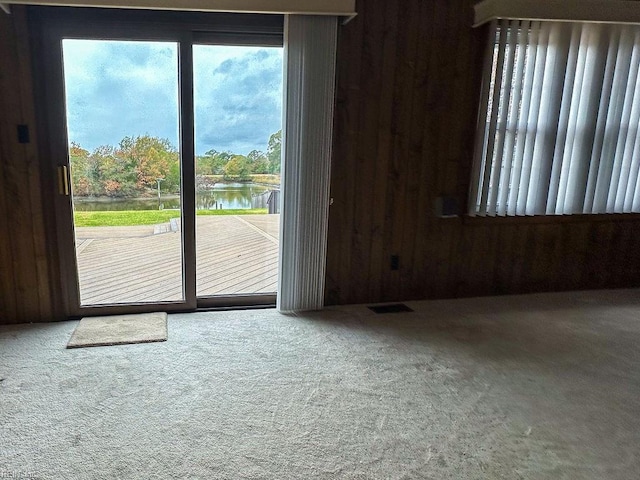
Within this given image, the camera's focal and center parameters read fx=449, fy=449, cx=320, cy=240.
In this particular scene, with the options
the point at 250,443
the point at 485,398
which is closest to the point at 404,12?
the point at 485,398

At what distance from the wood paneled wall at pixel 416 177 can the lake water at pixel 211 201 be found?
0.60m

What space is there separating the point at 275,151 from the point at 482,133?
165 centimetres

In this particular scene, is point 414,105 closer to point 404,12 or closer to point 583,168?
point 404,12

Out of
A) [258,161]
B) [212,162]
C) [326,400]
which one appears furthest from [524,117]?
[326,400]

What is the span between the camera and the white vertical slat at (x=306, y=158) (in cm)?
310

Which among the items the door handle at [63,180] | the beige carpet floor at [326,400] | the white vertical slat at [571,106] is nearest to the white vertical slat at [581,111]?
the white vertical slat at [571,106]

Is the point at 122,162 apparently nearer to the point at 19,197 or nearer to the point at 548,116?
the point at 19,197

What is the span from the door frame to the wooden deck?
4.1 inches

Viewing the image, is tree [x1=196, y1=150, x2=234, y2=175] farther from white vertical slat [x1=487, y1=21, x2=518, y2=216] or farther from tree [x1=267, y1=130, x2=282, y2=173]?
white vertical slat [x1=487, y1=21, x2=518, y2=216]

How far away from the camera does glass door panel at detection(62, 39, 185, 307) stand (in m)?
3.04

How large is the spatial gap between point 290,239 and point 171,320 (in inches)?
40.9

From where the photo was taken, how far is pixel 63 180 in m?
3.03

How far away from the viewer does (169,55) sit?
3.11 meters

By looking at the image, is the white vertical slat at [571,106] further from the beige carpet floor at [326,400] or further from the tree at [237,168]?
the tree at [237,168]
